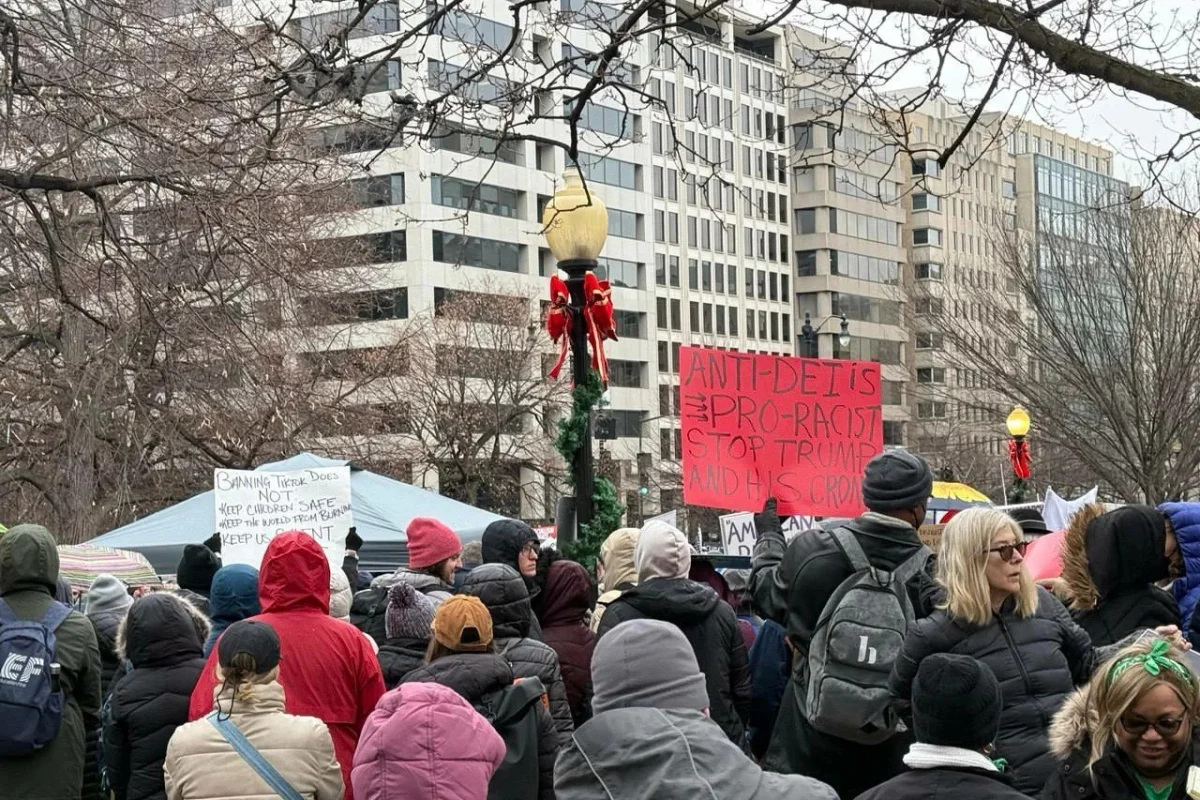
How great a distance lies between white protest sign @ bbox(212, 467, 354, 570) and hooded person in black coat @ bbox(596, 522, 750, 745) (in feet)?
20.5

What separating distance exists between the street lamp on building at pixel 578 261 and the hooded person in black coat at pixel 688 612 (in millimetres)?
4481

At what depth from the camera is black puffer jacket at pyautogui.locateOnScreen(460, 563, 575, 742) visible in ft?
21.6

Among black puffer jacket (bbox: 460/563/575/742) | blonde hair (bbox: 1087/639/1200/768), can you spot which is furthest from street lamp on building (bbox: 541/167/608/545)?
blonde hair (bbox: 1087/639/1200/768)

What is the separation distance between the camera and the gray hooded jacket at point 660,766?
394 centimetres

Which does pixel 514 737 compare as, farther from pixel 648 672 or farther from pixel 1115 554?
pixel 1115 554

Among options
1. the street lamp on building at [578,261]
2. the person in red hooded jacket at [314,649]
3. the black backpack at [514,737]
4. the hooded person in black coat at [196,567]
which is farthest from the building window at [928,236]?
the black backpack at [514,737]

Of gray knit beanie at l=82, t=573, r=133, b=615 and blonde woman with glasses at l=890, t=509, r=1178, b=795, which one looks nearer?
blonde woman with glasses at l=890, t=509, r=1178, b=795

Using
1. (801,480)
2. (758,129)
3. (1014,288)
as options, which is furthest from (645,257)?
(801,480)

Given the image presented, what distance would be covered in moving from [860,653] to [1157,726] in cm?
157

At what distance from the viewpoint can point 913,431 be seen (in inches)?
3071

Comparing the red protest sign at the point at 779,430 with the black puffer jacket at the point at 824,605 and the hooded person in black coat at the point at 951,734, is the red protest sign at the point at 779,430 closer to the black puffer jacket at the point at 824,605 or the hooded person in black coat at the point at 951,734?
the black puffer jacket at the point at 824,605

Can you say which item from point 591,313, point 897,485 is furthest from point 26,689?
point 591,313

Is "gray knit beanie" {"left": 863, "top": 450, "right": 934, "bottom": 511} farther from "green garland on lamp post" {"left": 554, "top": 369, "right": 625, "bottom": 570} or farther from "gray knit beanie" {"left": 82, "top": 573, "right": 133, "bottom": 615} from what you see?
"green garland on lamp post" {"left": 554, "top": 369, "right": 625, "bottom": 570}

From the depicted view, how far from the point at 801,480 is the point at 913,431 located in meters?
68.7
